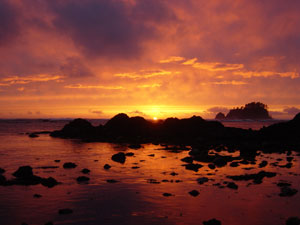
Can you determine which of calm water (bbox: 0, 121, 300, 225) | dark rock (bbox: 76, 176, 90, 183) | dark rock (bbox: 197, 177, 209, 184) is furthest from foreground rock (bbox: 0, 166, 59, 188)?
dark rock (bbox: 197, 177, 209, 184)

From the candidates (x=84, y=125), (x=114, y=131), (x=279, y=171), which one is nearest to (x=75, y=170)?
(x=279, y=171)

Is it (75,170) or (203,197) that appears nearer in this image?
(203,197)

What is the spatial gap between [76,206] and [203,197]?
779 cm

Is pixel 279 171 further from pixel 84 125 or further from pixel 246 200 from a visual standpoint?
pixel 84 125

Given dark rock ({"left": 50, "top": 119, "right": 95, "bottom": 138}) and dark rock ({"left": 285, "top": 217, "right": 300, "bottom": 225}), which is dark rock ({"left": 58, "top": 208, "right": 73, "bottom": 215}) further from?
dark rock ({"left": 50, "top": 119, "right": 95, "bottom": 138})

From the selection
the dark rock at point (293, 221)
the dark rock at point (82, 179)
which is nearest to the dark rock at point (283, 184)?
the dark rock at point (293, 221)

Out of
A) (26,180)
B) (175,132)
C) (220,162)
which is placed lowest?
(26,180)

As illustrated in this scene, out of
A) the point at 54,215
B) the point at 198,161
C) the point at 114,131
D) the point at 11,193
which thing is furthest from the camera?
the point at 114,131

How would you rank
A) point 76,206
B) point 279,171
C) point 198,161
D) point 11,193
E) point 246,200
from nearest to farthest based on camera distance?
point 76,206 < point 246,200 < point 11,193 < point 279,171 < point 198,161

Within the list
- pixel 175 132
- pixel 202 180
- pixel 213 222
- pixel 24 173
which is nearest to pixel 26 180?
pixel 24 173

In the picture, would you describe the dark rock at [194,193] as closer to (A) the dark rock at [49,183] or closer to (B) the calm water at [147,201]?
(B) the calm water at [147,201]

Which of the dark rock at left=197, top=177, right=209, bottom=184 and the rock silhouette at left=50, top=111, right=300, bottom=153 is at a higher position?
the rock silhouette at left=50, top=111, right=300, bottom=153

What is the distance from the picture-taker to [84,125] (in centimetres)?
8338

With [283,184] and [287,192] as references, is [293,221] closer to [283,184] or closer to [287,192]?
[287,192]
